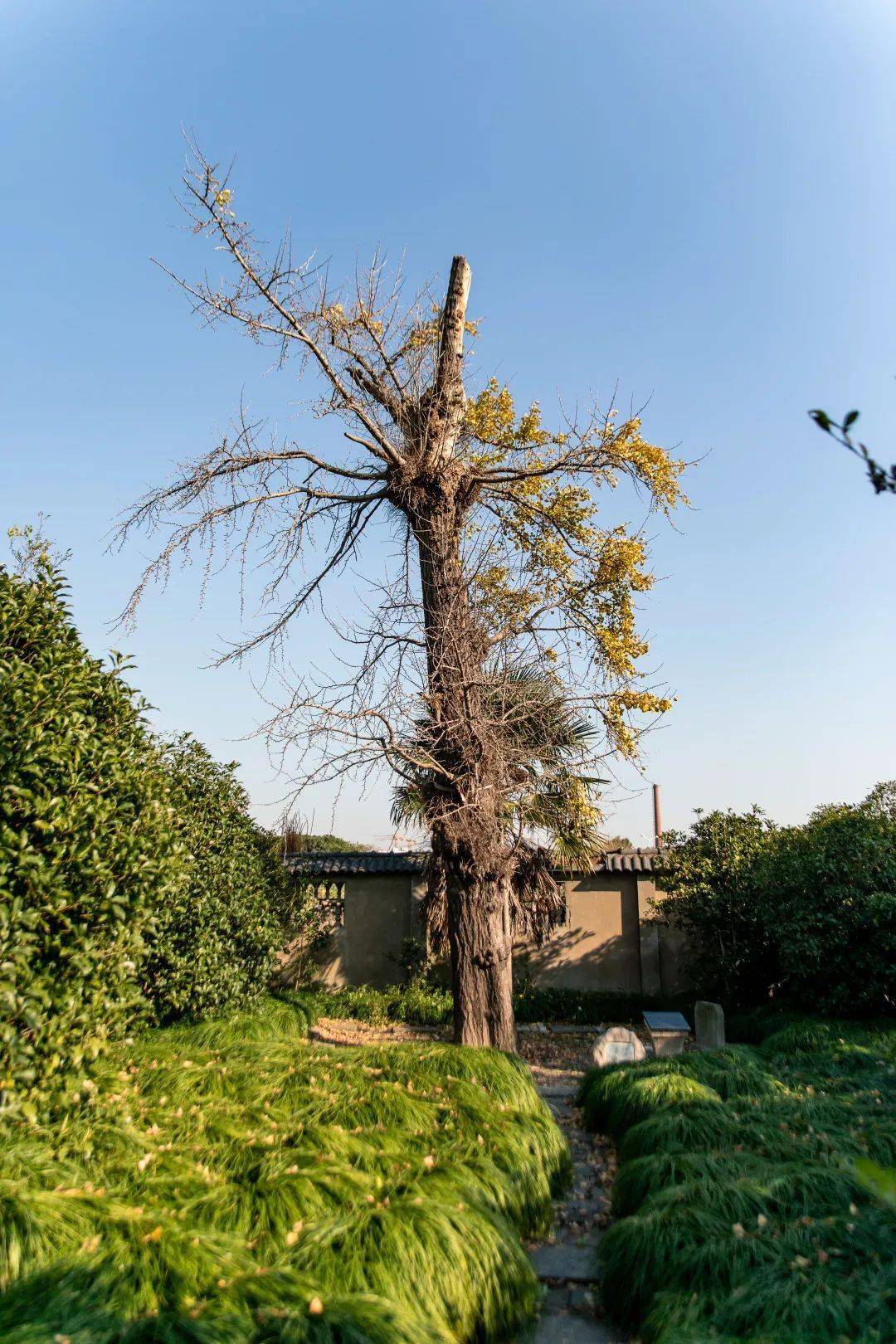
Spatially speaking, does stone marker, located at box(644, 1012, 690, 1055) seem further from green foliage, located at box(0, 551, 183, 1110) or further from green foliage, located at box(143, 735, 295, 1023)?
green foliage, located at box(0, 551, 183, 1110)

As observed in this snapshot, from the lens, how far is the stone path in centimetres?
390

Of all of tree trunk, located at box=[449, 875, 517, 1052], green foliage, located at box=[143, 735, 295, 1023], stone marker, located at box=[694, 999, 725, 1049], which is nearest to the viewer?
green foliage, located at box=[143, 735, 295, 1023]

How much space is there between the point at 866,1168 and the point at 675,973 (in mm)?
14104

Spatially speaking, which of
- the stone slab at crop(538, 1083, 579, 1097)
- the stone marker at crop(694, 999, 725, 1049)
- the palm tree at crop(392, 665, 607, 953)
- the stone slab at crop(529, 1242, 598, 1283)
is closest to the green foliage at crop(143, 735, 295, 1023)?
the palm tree at crop(392, 665, 607, 953)

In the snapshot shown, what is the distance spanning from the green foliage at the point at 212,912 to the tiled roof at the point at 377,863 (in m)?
3.84

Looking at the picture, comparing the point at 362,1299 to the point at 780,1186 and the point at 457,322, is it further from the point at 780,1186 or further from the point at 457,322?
the point at 457,322

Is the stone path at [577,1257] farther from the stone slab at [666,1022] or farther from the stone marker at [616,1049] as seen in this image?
the stone slab at [666,1022]

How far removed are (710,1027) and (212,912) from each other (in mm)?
5599

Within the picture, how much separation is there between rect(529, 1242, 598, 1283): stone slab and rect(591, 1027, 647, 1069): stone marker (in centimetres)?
396

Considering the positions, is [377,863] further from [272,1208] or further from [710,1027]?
[272,1208]

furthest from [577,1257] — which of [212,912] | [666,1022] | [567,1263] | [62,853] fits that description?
[666,1022]

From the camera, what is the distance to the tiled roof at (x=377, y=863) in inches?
557

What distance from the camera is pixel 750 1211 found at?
3969 millimetres

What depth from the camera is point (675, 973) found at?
543 inches
